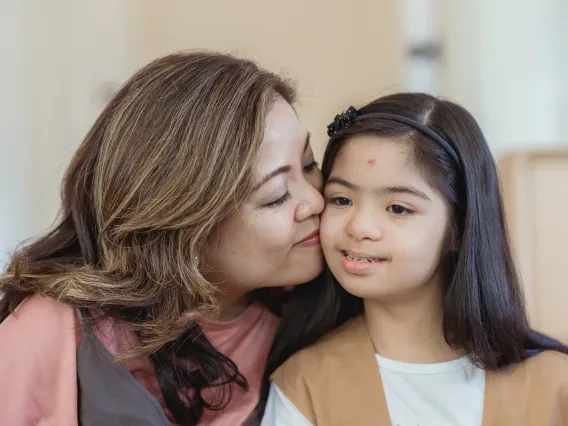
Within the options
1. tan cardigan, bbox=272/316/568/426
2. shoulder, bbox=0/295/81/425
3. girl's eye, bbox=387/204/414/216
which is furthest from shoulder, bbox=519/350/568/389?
shoulder, bbox=0/295/81/425

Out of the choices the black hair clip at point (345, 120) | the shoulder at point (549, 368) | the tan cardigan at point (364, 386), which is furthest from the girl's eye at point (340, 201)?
the shoulder at point (549, 368)

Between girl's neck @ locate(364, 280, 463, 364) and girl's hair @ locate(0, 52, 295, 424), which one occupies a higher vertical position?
girl's hair @ locate(0, 52, 295, 424)

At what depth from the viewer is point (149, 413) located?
3.19 ft

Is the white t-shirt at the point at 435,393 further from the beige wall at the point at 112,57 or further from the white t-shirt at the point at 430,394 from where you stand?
the beige wall at the point at 112,57

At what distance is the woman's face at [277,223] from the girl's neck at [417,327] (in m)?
0.14

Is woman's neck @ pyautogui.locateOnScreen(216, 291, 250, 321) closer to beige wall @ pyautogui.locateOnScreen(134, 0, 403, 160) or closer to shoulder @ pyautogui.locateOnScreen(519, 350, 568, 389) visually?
shoulder @ pyautogui.locateOnScreen(519, 350, 568, 389)

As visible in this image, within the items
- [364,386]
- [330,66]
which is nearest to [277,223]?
[364,386]

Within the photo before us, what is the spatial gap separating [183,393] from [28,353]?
0.79 ft

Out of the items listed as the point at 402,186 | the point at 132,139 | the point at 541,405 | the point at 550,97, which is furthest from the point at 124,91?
the point at 550,97

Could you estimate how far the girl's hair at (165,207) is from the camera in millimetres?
Result: 1004

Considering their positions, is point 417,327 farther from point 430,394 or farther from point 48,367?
point 48,367

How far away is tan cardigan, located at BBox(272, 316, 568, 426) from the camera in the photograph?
950 millimetres

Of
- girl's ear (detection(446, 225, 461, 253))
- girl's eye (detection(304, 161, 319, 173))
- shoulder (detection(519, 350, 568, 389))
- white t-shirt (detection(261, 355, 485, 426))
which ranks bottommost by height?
white t-shirt (detection(261, 355, 485, 426))

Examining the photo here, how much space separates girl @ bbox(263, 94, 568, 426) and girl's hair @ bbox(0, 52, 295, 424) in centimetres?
14
